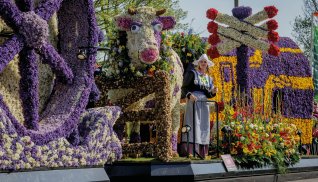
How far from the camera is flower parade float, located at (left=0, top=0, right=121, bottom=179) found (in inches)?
271

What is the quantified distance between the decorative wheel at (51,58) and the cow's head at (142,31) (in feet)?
4.27

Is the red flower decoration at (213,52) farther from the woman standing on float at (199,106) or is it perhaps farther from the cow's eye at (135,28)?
the cow's eye at (135,28)

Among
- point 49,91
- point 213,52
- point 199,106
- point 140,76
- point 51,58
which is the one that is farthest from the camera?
point 213,52

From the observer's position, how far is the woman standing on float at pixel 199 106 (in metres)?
9.98

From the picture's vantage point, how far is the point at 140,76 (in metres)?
9.31

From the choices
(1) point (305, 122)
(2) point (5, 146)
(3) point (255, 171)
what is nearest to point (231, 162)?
(3) point (255, 171)

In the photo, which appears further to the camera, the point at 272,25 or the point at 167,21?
the point at 272,25

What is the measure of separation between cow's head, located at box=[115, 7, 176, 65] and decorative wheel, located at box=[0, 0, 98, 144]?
130cm

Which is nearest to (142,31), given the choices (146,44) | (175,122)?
(146,44)

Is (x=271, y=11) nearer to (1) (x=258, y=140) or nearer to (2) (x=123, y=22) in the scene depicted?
(1) (x=258, y=140)

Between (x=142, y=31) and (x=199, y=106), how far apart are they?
1531 mm

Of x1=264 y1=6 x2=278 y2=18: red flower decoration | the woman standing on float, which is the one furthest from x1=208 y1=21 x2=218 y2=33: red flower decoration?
the woman standing on float

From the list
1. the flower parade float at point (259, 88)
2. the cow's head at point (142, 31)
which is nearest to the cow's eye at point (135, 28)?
the cow's head at point (142, 31)

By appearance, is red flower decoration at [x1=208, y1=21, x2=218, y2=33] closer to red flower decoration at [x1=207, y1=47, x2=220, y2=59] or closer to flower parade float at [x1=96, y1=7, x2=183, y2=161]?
red flower decoration at [x1=207, y1=47, x2=220, y2=59]
